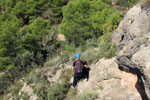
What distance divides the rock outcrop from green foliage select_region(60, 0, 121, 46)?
20.8ft

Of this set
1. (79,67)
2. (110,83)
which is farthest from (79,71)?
(110,83)

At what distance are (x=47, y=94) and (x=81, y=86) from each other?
1440 millimetres

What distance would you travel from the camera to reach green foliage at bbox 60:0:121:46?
12.1 meters

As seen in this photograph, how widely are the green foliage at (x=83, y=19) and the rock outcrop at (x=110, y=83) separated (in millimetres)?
6342

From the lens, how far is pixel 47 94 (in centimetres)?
641

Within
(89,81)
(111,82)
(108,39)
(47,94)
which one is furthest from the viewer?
(108,39)

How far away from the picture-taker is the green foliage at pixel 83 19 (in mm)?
12070

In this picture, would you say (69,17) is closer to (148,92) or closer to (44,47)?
(44,47)

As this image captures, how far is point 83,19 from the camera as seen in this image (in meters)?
12.6

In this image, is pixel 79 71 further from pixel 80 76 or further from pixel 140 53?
pixel 140 53

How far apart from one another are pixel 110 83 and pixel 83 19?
8168 mm

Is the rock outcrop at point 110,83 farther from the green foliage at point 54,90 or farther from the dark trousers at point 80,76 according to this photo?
the green foliage at point 54,90

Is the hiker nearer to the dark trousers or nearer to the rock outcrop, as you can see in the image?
the dark trousers

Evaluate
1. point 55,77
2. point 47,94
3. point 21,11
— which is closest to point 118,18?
point 55,77
